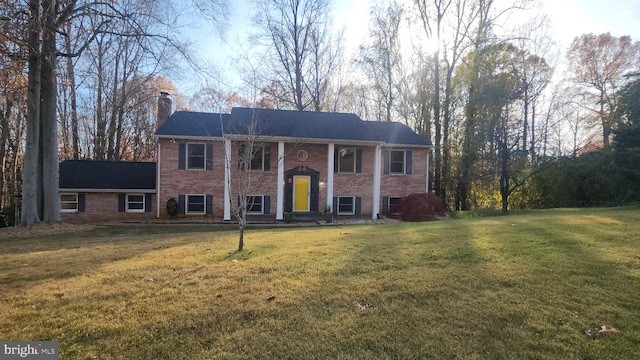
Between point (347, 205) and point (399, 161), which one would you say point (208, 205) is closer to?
point (347, 205)

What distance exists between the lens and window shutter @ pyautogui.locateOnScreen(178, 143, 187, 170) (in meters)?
17.0

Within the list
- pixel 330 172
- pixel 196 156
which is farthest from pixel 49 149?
pixel 330 172

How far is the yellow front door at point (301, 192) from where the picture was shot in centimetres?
1789

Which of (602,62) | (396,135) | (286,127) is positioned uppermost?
(602,62)

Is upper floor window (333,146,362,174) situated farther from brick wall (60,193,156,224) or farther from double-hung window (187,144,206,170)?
brick wall (60,193,156,224)

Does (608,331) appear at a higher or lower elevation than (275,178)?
lower

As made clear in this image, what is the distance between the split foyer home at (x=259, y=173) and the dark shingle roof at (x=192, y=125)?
5 centimetres

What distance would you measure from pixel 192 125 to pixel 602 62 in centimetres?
3121

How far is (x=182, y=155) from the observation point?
55.7ft

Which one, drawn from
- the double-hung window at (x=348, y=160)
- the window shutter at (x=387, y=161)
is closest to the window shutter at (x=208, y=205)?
the double-hung window at (x=348, y=160)

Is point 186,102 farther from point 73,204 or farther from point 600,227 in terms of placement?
point 600,227

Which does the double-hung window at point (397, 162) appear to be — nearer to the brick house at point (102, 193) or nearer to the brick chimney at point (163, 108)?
the brick house at point (102, 193)

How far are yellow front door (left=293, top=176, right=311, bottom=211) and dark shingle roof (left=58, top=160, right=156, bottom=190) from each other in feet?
24.7

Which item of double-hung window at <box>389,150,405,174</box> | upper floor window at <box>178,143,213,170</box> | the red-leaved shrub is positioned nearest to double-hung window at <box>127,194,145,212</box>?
upper floor window at <box>178,143,213,170</box>
